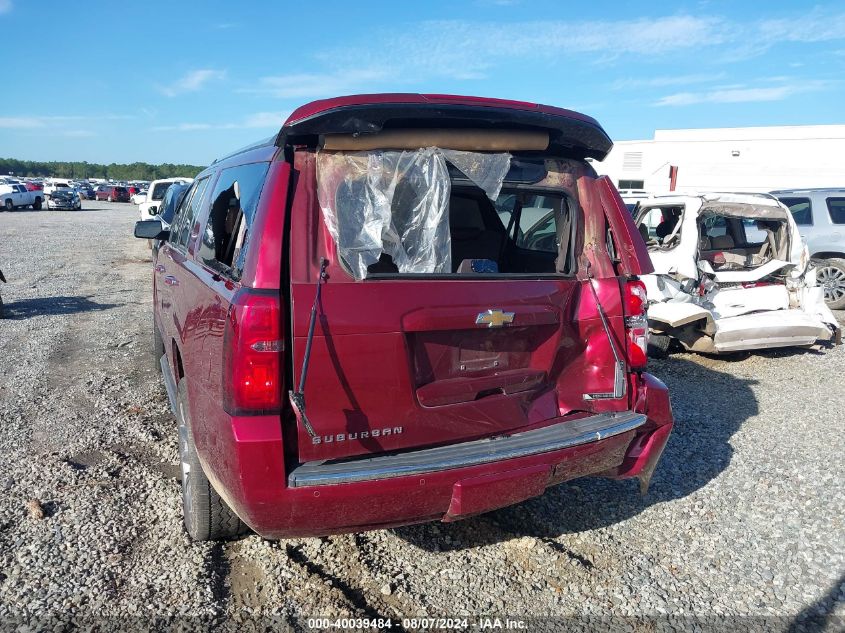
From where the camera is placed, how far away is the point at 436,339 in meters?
2.84

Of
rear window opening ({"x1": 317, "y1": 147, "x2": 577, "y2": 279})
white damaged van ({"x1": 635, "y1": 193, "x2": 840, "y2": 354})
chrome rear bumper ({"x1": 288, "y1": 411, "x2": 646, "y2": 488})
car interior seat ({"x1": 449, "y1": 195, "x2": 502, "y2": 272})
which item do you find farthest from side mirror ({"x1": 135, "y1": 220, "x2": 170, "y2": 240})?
white damaged van ({"x1": 635, "y1": 193, "x2": 840, "y2": 354})

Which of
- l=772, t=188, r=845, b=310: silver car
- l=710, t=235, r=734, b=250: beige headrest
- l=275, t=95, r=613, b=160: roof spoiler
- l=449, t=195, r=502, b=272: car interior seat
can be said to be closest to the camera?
l=275, t=95, r=613, b=160: roof spoiler

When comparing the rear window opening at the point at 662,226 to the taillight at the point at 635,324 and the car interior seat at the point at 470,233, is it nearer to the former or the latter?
the car interior seat at the point at 470,233

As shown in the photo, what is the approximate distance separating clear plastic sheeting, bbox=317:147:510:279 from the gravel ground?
1510mm

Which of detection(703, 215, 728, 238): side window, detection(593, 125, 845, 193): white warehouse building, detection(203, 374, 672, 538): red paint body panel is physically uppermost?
detection(593, 125, 845, 193): white warehouse building

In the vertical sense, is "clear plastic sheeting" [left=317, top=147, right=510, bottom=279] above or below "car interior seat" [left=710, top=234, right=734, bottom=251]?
above

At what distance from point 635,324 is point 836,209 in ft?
33.3

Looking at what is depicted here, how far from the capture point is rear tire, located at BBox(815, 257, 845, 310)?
36.6ft

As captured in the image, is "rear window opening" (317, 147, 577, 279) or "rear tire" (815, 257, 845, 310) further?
"rear tire" (815, 257, 845, 310)

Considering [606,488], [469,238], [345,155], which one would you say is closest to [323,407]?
[345,155]

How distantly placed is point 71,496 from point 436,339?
2.48 m

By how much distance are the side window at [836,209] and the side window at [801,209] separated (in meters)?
0.29

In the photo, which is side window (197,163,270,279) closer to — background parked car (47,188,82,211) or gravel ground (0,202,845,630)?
gravel ground (0,202,845,630)

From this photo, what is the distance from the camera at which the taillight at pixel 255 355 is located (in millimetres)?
2504
